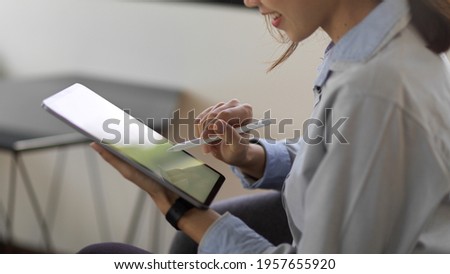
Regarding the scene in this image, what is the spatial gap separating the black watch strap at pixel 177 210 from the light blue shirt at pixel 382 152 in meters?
0.17

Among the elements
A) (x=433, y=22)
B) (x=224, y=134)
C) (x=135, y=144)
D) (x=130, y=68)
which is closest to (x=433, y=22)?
(x=433, y=22)

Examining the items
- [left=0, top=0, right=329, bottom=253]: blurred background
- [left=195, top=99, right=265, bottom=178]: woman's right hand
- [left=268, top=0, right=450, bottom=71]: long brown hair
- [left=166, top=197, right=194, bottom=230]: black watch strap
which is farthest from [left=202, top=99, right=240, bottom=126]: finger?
[left=0, top=0, right=329, bottom=253]: blurred background

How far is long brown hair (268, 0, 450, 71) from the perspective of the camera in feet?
2.44

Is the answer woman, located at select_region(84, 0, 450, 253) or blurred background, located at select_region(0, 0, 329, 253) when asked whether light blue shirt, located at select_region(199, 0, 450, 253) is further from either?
blurred background, located at select_region(0, 0, 329, 253)

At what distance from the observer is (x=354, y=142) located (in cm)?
67

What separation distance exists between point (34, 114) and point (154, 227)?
1.64 feet

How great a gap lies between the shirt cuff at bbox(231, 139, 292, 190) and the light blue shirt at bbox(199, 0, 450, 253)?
0.28 meters

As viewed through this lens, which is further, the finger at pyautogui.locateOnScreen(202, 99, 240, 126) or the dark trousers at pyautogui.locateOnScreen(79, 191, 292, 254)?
the dark trousers at pyautogui.locateOnScreen(79, 191, 292, 254)

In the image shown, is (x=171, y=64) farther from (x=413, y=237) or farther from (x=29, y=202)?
(x=413, y=237)

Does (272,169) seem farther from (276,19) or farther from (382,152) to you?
(382,152)

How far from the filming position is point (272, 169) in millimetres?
1041

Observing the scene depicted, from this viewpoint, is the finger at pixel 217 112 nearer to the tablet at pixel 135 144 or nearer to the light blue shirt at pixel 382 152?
the tablet at pixel 135 144

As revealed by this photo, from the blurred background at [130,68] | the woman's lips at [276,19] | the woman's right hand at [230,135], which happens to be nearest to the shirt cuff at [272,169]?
the woman's right hand at [230,135]

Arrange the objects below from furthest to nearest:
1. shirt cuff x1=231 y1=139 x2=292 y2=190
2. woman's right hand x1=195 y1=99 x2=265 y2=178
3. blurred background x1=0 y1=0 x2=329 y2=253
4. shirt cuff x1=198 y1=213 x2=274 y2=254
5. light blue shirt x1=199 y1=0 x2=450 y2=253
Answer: blurred background x1=0 y1=0 x2=329 y2=253 → shirt cuff x1=231 y1=139 x2=292 y2=190 → woman's right hand x1=195 y1=99 x2=265 y2=178 → shirt cuff x1=198 y1=213 x2=274 y2=254 → light blue shirt x1=199 y1=0 x2=450 y2=253
